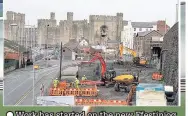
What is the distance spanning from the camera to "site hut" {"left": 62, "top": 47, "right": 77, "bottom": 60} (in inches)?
249

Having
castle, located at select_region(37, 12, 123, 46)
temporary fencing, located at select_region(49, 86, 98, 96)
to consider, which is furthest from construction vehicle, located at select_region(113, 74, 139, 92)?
castle, located at select_region(37, 12, 123, 46)

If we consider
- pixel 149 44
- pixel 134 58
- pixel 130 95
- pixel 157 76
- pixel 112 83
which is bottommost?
pixel 130 95

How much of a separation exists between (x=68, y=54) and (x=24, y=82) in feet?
2.75

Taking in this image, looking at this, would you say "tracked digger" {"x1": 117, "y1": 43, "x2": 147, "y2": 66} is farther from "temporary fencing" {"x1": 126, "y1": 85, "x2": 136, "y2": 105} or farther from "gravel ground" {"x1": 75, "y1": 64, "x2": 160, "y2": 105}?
"temporary fencing" {"x1": 126, "y1": 85, "x2": 136, "y2": 105}

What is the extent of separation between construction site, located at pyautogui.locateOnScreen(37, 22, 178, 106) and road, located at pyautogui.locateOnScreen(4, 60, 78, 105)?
0.16 m

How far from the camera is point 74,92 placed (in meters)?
6.12

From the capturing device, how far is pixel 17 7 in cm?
601

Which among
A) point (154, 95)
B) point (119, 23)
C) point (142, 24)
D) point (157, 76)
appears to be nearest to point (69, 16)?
point (119, 23)

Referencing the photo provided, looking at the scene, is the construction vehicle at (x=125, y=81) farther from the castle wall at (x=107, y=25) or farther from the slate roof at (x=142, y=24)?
the slate roof at (x=142, y=24)

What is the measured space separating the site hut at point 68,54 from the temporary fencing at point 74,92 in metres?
0.53

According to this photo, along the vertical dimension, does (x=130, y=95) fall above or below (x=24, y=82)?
below

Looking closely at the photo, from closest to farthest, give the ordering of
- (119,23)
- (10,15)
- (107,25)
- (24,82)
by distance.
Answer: (10,15), (24,82), (119,23), (107,25)

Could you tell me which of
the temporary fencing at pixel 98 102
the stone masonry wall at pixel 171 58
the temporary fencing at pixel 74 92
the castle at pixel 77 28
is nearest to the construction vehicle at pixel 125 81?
the temporary fencing at pixel 98 102

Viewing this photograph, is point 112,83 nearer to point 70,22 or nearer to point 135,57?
point 135,57
